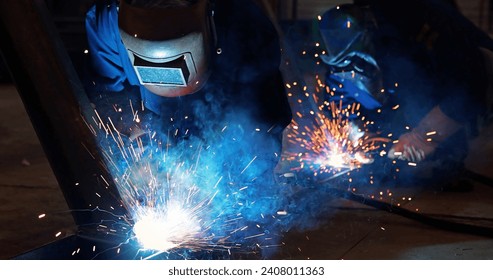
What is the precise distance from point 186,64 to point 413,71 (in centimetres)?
180

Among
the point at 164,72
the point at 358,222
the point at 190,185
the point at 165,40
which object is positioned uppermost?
the point at 165,40

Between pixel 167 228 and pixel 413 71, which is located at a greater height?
pixel 413 71

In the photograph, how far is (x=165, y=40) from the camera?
98.0 inches

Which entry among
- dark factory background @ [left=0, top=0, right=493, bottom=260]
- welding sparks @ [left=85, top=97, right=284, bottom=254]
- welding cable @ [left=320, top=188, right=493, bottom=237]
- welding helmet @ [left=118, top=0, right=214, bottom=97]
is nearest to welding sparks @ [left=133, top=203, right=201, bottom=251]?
welding sparks @ [left=85, top=97, right=284, bottom=254]

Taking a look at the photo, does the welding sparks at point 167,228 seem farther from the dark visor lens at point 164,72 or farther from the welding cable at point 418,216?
the welding cable at point 418,216

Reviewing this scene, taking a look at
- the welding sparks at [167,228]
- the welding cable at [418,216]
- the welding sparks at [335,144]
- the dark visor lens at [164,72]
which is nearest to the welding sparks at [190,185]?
the welding sparks at [167,228]

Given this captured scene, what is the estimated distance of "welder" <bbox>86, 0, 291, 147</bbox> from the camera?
2.52 metres

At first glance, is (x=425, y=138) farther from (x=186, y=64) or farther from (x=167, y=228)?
(x=186, y=64)

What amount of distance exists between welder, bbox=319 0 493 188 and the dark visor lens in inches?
59.6

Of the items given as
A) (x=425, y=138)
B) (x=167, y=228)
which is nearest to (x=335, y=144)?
(x=425, y=138)

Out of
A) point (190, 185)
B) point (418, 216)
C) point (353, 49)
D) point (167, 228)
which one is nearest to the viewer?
point (167, 228)

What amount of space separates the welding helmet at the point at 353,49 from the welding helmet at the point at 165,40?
142 cm

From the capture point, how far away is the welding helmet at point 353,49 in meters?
3.88

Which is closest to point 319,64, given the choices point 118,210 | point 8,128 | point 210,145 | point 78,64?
point 78,64
